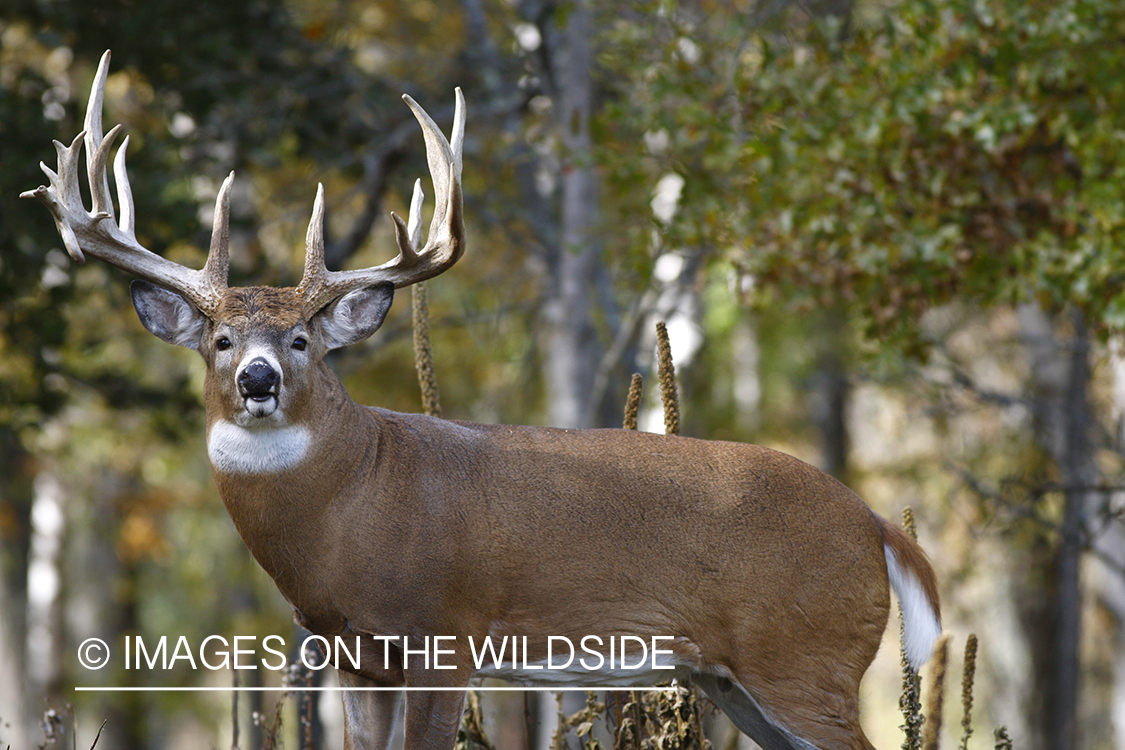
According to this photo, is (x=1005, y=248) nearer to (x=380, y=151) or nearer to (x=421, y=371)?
(x=421, y=371)

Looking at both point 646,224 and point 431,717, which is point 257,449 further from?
point 646,224

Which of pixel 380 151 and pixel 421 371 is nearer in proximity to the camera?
pixel 421 371

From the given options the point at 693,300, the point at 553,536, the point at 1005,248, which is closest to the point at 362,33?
the point at 693,300

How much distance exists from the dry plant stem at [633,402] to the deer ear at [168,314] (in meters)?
1.59

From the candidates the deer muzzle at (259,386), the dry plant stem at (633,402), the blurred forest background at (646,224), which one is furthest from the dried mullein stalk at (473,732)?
the deer muzzle at (259,386)

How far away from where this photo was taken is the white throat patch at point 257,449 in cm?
391

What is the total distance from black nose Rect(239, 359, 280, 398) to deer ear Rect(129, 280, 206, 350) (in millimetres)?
448

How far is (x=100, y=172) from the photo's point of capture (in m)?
4.33

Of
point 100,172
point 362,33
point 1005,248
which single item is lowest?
point 100,172

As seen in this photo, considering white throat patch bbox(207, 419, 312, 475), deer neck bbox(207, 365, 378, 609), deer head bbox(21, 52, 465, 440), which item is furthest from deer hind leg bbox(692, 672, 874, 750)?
deer head bbox(21, 52, 465, 440)

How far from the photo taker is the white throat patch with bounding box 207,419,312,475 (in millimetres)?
3906

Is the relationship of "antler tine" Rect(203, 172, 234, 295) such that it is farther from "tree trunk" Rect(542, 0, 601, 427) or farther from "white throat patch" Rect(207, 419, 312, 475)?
"tree trunk" Rect(542, 0, 601, 427)

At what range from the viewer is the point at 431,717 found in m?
3.94

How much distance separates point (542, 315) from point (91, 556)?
11.5 m
